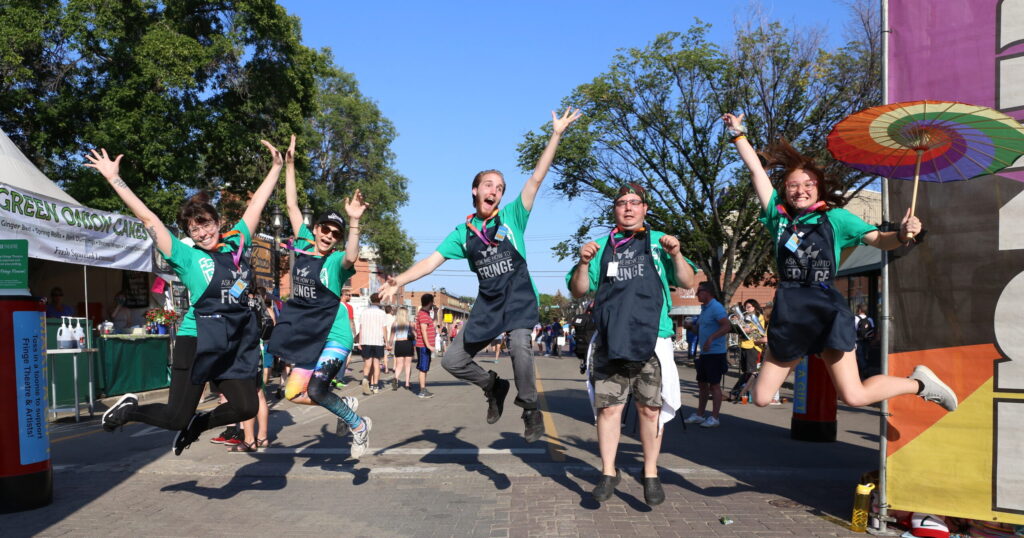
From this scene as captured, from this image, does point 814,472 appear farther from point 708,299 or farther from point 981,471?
point 708,299

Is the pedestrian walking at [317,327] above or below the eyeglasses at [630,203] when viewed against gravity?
below

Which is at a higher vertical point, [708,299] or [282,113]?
[282,113]

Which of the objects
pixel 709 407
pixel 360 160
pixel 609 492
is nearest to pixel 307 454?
pixel 609 492

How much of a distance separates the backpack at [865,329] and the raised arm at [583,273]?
45.2 feet

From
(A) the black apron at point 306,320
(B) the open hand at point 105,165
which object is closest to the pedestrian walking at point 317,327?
(A) the black apron at point 306,320

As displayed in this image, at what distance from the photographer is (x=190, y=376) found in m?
5.10

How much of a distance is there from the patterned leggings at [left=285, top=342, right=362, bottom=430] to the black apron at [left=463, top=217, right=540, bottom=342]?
1.18 meters

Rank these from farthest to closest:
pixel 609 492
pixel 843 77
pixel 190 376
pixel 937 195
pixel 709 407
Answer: pixel 843 77
pixel 709 407
pixel 190 376
pixel 609 492
pixel 937 195

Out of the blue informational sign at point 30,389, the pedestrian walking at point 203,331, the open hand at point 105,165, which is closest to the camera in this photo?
the open hand at point 105,165

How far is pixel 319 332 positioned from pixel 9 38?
19.5m

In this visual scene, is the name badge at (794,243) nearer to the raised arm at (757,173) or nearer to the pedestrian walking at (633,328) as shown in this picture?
the raised arm at (757,173)

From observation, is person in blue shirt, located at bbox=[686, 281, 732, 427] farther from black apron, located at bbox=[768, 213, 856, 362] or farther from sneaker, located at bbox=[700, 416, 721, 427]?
black apron, located at bbox=[768, 213, 856, 362]

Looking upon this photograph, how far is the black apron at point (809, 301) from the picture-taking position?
4.34 m

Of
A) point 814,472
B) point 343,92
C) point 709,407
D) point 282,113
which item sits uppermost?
point 343,92
